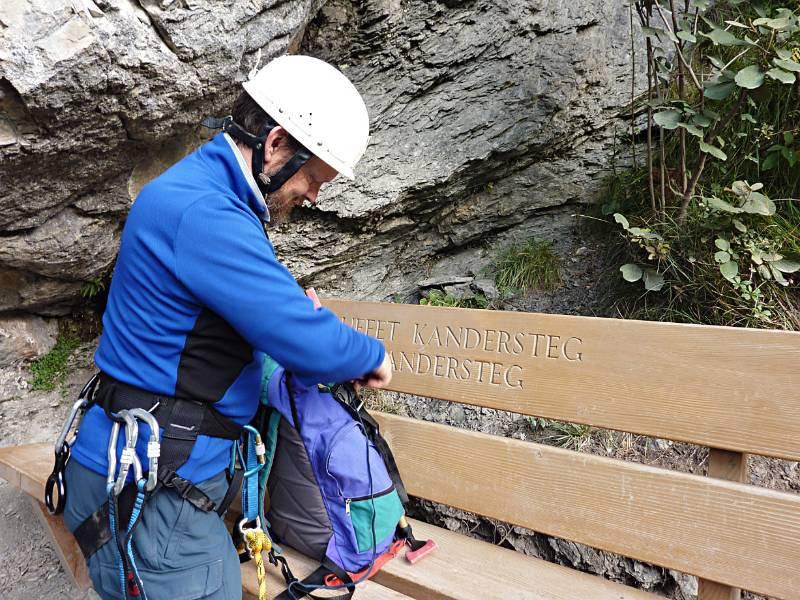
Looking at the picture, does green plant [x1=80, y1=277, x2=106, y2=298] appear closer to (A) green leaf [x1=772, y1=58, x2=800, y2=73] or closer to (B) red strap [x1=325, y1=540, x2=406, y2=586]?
(B) red strap [x1=325, y1=540, x2=406, y2=586]

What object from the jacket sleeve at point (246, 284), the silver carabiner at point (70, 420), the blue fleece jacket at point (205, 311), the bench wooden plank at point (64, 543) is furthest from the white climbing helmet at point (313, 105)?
the bench wooden plank at point (64, 543)

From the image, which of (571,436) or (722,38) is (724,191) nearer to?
(722,38)

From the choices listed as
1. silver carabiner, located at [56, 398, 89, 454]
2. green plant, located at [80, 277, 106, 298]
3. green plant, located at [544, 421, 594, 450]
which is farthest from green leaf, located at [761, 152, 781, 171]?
green plant, located at [80, 277, 106, 298]

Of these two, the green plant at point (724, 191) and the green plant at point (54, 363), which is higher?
the green plant at point (724, 191)

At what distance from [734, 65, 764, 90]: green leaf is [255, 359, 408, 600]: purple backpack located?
223 centimetres

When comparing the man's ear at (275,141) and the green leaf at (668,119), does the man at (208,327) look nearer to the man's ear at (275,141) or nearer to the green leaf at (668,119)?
the man's ear at (275,141)

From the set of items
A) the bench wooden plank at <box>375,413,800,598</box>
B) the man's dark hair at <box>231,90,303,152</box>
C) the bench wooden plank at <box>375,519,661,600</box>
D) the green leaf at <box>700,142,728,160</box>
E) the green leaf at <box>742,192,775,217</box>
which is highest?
the man's dark hair at <box>231,90,303,152</box>

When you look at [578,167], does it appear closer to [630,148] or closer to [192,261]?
[630,148]

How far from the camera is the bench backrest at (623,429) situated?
6.09 feet

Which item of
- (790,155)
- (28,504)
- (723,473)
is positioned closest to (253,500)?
(723,473)

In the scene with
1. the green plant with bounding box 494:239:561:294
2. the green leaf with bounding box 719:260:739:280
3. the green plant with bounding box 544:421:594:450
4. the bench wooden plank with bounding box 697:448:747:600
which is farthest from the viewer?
the green plant with bounding box 494:239:561:294

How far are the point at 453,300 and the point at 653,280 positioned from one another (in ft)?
4.52

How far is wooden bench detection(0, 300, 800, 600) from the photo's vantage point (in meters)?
→ 1.86

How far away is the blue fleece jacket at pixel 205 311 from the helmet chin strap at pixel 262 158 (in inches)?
1.9
